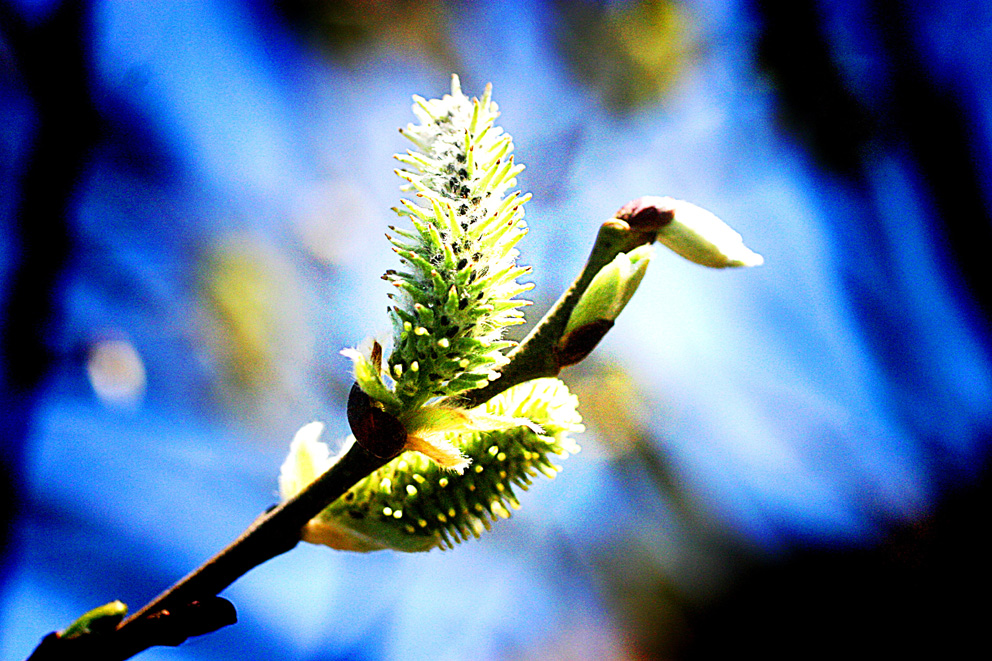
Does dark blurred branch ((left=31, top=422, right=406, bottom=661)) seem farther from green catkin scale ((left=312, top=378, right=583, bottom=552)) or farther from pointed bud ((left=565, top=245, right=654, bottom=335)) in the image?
pointed bud ((left=565, top=245, right=654, bottom=335))

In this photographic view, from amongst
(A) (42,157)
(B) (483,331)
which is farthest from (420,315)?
(A) (42,157)

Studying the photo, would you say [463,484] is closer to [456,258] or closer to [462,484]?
[462,484]

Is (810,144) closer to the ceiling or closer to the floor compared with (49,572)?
closer to the floor

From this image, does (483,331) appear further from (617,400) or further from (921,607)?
(921,607)

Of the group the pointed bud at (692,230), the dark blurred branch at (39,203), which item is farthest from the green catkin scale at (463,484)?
the dark blurred branch at (39,203)

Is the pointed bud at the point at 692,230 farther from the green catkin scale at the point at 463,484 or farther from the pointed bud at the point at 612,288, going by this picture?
the green catkin scale at the point at 463,484
